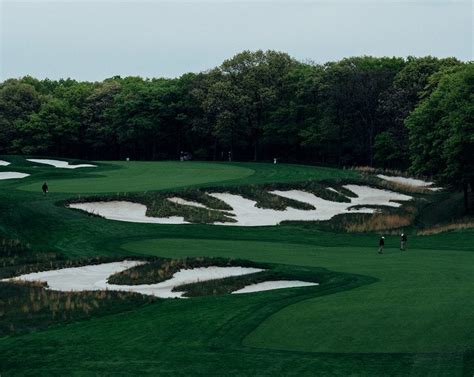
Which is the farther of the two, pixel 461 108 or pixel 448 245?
pixel 461 108

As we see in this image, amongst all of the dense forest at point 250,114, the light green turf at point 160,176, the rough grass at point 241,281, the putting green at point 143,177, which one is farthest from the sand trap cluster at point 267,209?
the rough grass at point 241,281

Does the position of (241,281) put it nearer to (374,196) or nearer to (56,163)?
(374,196)

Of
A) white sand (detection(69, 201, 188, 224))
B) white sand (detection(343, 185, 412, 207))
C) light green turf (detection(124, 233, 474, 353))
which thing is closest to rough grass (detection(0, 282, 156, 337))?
light green turf (detection(124, 233, 474, 353))

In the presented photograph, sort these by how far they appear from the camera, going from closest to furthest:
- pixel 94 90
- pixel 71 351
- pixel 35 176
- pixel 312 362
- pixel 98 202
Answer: pixel 312 362, pixel 71 351, pixel 98 202, pixel 35 176, pixel 94 90

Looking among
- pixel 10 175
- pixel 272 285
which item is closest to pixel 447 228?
pixel 272 285

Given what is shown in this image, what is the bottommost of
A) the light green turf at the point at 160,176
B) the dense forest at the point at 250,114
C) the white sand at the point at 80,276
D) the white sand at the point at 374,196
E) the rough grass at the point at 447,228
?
the white sand at the point at 80,276

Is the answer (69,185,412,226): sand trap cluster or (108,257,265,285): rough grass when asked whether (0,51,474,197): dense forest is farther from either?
(108,257,265,285): rough grass

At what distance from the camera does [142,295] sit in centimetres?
2747

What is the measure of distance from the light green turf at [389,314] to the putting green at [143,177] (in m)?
31.8

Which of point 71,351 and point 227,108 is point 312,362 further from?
point 227,108

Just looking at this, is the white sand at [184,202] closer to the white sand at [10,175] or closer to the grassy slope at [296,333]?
the white sand at [10,175]

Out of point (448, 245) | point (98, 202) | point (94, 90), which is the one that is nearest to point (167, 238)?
point (98, 202)

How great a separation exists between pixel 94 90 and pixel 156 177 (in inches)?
2712

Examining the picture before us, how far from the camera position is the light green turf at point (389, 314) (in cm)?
1839
